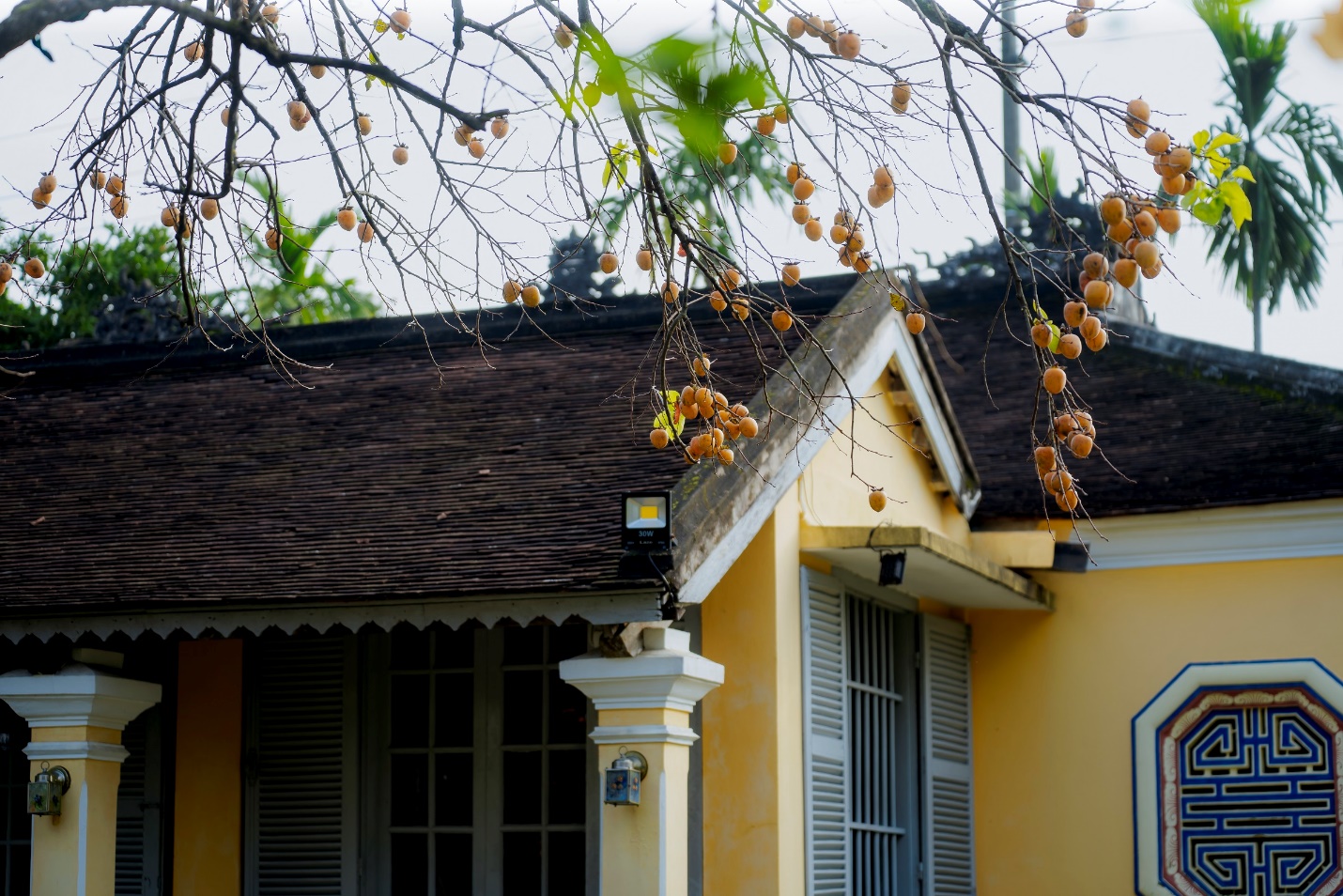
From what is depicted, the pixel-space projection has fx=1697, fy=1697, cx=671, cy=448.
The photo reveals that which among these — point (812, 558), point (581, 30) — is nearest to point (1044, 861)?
point (812, 558)

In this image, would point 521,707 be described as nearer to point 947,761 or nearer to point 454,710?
point 454,710

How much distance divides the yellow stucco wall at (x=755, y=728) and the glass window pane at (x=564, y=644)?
986 millimetres

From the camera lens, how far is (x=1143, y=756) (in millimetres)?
8891

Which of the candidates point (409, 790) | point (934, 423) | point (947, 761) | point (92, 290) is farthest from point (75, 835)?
point (92, 290)

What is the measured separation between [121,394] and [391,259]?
535 cm

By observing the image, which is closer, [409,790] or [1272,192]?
[409,790]

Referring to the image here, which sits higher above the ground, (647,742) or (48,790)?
(647,742)

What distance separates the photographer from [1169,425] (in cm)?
1023

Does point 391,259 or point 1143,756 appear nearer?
point 391,259

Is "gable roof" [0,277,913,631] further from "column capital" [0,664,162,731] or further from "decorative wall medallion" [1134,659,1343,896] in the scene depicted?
"decorative wall medallion" [1134,659,1343,896]

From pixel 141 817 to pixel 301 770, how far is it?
804 mm

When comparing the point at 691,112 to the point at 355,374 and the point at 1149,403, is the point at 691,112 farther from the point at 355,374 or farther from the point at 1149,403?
the point at 1149,403

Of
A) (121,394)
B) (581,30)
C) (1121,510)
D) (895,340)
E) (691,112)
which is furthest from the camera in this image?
(121,394)

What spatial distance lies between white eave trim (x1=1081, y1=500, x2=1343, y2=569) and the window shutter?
482 centimetres
